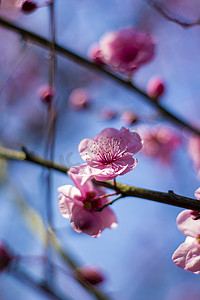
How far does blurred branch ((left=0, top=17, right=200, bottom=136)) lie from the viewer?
4.74ft

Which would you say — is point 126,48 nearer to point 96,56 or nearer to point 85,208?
point 96,56

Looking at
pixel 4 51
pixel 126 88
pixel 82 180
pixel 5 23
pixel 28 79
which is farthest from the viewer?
pixel 28 79

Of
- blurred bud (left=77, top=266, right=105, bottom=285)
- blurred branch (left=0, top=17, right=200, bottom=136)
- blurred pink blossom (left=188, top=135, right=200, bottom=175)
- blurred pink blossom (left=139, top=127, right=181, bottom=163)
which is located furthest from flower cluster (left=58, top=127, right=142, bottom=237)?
blurred pink blossom (left=139, top=127, right=181, bottom=163)

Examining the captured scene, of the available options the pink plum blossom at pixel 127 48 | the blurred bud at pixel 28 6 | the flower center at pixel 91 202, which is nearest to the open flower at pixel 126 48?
the pink plum blossom at pixel 127 48

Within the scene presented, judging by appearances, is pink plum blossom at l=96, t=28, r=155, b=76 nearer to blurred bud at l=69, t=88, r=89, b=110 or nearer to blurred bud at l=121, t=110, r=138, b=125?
blurred bud at l=121, t=110, r=138, b=125

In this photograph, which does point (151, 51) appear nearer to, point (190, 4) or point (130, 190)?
point (130, 190)

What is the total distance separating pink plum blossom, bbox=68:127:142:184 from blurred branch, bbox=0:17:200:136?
1.59 ft

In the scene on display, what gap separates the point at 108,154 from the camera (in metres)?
1.19

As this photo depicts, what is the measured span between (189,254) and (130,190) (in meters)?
0.29

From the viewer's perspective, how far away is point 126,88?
160cm

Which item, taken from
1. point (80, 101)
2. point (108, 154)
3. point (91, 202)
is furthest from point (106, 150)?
point (80, 101)

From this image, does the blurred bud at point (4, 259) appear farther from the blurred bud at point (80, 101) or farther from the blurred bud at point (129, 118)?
the blurred bud at point (80, 101)

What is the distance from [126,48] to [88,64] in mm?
384

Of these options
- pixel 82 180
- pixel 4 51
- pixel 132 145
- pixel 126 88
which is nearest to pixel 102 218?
pixel 82 180
